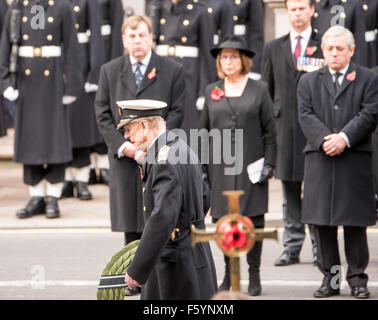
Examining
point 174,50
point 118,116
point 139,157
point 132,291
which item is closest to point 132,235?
point 132,291

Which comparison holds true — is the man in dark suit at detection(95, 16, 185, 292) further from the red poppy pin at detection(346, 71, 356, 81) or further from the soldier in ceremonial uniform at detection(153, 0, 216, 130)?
the soldier in ceremonial uniform at detection(153, 0, 216, 130)

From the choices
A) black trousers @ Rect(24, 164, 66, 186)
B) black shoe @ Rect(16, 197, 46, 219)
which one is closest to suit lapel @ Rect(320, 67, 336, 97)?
black trousers @ Rect(24, 164, 66, 186)

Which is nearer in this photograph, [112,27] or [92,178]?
[112,27]

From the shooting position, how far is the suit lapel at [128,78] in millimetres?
7910

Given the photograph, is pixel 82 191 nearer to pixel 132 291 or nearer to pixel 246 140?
pixel 132 291

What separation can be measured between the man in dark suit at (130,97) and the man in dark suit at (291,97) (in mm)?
986

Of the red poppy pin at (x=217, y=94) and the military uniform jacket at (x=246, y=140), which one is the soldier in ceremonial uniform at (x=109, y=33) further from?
the military uniform jacket at (x=246, y=140)

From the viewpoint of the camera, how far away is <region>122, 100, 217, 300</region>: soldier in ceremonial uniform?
16.9 feet

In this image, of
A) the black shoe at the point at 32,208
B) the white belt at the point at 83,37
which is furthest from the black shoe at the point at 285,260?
the white belt at the point at 83,37

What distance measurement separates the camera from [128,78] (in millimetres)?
7926

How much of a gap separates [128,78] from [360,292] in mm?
2321

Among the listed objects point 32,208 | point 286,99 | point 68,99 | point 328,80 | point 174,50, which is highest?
point 174,50

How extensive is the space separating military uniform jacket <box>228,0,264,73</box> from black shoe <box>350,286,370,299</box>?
166 inches

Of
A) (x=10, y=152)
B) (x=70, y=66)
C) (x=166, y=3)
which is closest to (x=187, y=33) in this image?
(x=166, y=3)
